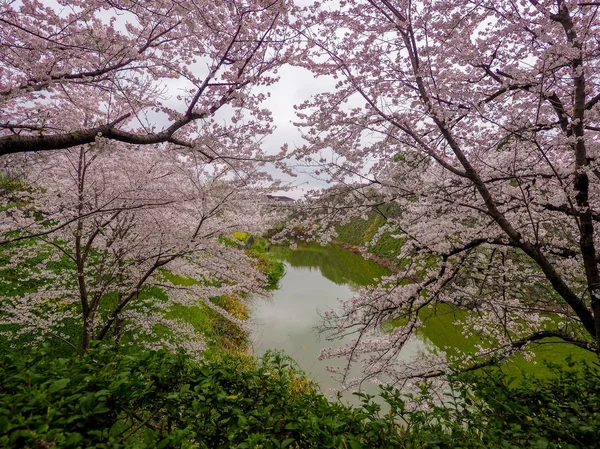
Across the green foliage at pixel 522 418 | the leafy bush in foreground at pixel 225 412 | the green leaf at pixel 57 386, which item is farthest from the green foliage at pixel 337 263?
the green leaf at pixel 57 386

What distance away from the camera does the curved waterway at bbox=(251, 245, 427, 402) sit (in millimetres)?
6883

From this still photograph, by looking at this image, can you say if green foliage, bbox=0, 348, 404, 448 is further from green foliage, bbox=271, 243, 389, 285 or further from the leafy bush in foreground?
green foliage, bbox=271, 243, 389, 285

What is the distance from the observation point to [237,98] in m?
3.13

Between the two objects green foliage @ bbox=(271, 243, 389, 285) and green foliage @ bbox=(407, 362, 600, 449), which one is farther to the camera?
green foliage @ bbox=(271, 243, 389, 285)

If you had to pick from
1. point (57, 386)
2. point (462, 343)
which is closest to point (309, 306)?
point (462, 343)

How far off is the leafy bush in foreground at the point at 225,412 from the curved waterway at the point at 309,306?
200 cm

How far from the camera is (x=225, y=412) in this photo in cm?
154

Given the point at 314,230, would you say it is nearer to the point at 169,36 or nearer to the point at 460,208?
the point at 460,208

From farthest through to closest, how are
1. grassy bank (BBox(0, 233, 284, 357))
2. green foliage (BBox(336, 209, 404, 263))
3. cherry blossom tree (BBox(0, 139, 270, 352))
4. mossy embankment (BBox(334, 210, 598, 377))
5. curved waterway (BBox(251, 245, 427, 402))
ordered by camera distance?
green foliage (BBox(336, 209, 404, 263)) → curved waterway (BBox(251, 245, 427, 402)) → grassy bank (BBox(0, 233, 284, 357)) → mossy embankment (BBox(334, 210, 598, 377)) → cherry blossom tree (BBox(0, 139, 270, 352))

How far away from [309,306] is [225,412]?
9407 mm

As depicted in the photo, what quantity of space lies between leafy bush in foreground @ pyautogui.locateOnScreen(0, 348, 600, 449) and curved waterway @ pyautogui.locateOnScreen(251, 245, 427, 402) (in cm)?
200

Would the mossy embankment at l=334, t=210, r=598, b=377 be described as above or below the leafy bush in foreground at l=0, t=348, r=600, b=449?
above

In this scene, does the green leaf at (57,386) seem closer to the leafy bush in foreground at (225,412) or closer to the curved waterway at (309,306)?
the leafy bush in foreground at (225,412)

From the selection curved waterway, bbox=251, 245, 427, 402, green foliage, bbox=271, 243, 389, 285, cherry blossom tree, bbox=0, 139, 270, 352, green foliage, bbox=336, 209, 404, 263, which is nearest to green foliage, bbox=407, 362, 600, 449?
curved waterway, bbox=251, 245, 427, 402
